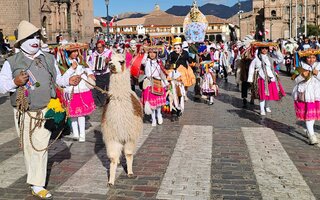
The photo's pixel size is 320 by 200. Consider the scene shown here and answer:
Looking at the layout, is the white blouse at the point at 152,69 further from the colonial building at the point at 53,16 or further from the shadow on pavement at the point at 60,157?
the colonial building at the point at 53,16

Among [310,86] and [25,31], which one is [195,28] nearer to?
[310,86]

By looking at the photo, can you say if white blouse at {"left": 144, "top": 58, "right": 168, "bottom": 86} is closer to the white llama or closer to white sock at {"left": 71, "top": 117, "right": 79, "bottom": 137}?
white sock at {"left": 71, "top": 117, "right": 79, "bottom": 137}

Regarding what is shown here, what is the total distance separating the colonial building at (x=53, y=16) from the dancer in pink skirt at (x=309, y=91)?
33.7 meters

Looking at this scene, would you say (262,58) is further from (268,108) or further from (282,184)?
(282,184)

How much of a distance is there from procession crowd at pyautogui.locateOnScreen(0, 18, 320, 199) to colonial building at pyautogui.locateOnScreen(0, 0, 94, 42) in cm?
2918

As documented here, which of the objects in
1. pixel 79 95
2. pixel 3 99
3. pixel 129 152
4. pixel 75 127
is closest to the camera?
pixel 129 152

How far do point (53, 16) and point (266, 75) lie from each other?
51.5 meters

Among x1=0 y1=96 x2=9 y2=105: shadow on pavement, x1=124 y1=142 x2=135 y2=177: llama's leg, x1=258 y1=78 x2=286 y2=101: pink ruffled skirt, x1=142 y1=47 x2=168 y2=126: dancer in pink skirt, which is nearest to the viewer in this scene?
x1=124 y1=142 x2=135 y2=177: llama's leg

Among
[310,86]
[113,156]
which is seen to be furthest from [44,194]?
[310,86]

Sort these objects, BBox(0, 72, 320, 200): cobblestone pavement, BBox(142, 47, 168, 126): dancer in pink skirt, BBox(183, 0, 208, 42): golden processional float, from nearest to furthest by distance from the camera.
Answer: BBox(0, 72, 320, 200): cobblestone pavement → BBox(142, 47, 168, 126): dancer in pink skirt → BBox(183, 0, 208, 42): golden processional float

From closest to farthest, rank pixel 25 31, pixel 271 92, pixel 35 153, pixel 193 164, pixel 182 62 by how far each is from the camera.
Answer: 1. pixel 25 31
2. pixel 35 153
3. pixel 193 164
4. pixel 271 92
5. pixel 182 62

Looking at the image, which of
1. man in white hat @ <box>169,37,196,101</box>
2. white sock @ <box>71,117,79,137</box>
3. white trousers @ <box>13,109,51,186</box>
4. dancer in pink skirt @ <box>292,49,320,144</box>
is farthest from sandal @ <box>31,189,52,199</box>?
man in white hat @ <box>169,37,196,101</box>

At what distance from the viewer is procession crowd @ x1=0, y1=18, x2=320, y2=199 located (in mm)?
5199

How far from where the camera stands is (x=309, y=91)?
26.0 feet
